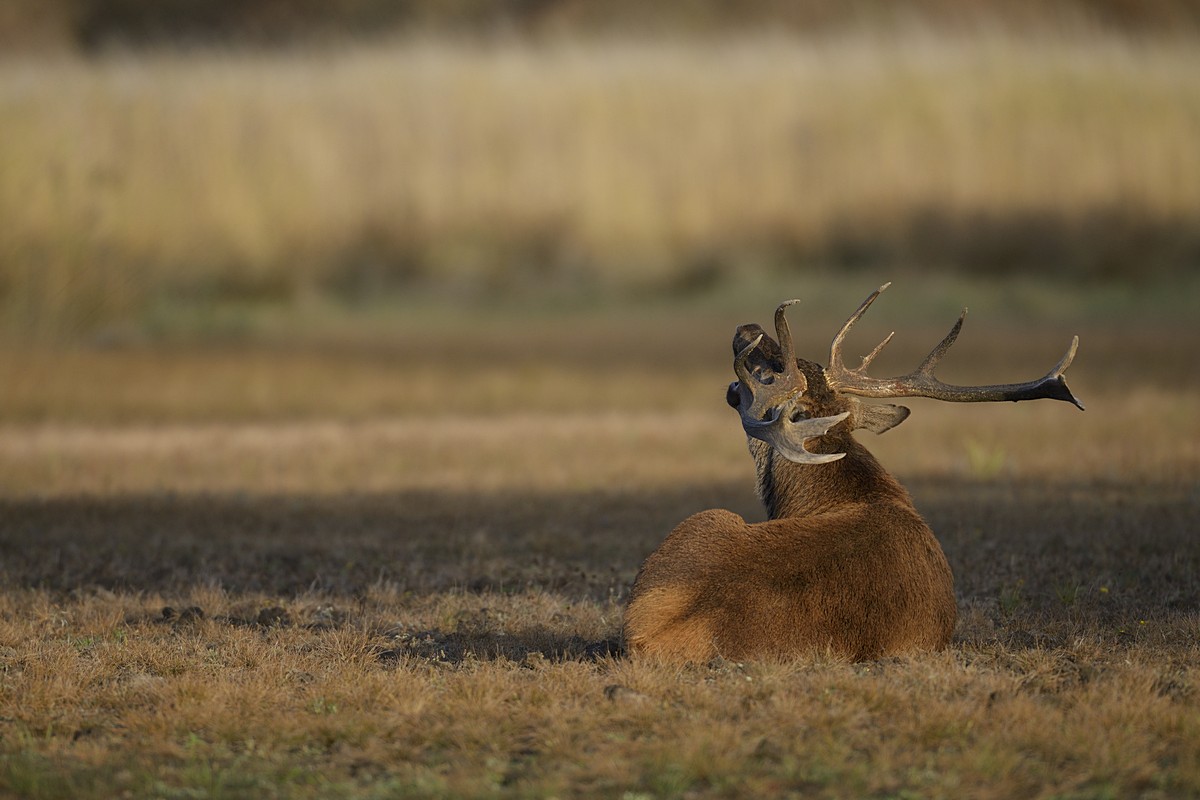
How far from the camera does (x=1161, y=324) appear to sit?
75.5ft

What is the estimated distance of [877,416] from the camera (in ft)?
23.7

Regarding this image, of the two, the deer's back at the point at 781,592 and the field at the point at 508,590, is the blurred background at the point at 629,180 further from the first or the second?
the deer's back at the point at 781,592

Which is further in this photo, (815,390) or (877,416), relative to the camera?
(877,416)

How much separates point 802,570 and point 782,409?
2.81 feet

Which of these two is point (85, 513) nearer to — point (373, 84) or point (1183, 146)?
point (373, 84)

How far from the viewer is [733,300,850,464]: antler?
6578 mm

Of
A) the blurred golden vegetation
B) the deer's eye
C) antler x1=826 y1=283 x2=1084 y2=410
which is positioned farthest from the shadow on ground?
the blurred golden vegetation

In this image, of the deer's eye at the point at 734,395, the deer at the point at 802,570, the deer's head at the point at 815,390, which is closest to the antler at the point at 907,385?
the deer's head at the point at 815,390

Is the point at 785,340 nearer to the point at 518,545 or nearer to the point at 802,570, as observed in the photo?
the point at 802,570

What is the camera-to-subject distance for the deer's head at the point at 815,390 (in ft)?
21.9

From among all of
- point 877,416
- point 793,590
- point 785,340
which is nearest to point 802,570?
point 793,590

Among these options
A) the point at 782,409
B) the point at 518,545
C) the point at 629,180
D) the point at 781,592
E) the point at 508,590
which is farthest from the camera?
the point at 629,180

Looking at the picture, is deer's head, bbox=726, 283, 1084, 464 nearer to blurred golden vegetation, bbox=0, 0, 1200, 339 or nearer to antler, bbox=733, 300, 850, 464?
antler, bbox=733, 300, 850, 464

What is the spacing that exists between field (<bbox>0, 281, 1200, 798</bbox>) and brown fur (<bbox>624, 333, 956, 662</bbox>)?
14 centimetres
